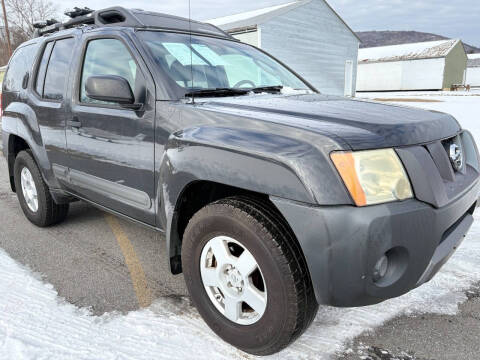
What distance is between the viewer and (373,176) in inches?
64.4

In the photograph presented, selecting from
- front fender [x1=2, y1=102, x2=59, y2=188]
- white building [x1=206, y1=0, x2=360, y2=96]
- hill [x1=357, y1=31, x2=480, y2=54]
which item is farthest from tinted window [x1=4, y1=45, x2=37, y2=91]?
hill [x1=357, y1=31, x2=480, y2=54]

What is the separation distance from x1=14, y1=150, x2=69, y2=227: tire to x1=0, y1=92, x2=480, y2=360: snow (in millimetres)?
1007

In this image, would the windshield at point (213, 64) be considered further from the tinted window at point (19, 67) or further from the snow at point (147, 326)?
the tinted window at point (19, 67)

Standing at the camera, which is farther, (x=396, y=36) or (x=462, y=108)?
(x=396, y=36)

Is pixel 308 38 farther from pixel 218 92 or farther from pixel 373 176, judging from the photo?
pixel 373 176

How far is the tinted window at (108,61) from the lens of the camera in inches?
103

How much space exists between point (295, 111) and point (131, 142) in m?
1.06

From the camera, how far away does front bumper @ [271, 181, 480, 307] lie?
157 cm

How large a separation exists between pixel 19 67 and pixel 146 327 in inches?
123

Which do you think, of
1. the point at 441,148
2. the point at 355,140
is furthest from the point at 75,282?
the point at 441,148

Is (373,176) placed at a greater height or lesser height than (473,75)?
lesser

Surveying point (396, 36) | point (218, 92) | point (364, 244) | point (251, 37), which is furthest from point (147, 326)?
point (396, 36)

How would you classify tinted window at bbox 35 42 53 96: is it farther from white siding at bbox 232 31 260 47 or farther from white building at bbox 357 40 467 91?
white building at bbox 357 40 467 91

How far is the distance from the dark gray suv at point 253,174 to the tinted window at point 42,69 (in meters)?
0.42
